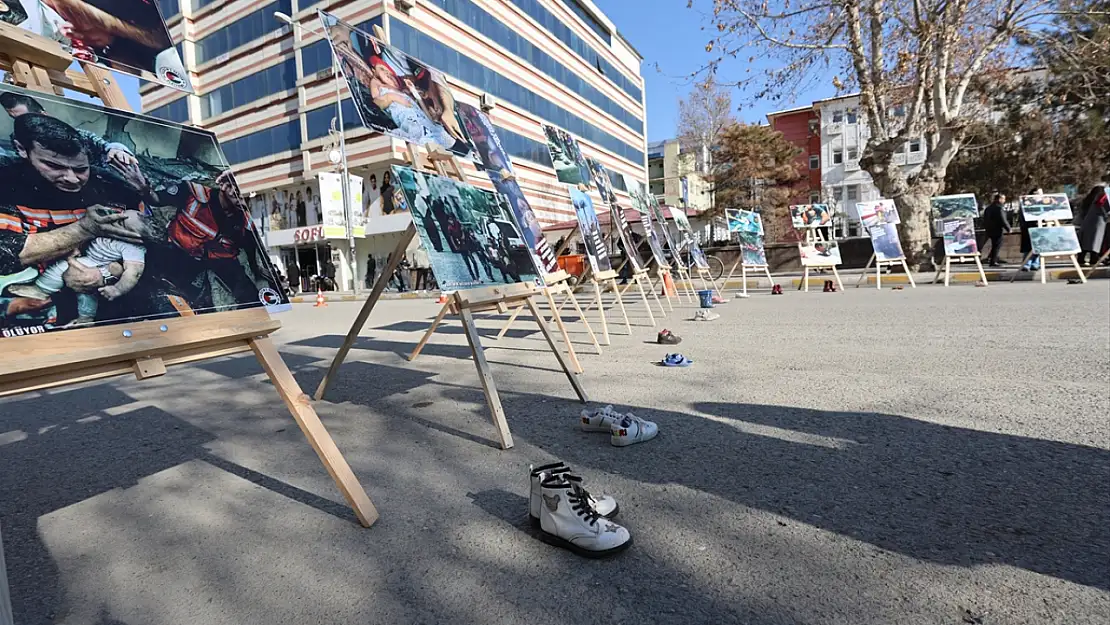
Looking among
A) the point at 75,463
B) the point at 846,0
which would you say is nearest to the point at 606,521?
the point at 75,463

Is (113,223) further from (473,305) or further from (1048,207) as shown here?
(1048,207)

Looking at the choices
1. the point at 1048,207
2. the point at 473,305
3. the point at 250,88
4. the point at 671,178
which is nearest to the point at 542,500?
the point at 473,305

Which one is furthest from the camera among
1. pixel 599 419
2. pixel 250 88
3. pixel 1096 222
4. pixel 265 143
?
pixel 250 88

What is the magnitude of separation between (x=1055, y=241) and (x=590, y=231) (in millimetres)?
8561

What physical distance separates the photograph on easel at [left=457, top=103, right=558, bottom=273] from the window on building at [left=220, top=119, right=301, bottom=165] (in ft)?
88.9

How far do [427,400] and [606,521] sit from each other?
2.18 m

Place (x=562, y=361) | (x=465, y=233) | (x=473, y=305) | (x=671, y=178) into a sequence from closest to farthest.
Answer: (x=473, y=305)
(x=465, y=233)
(x=562, y=361)
(x=671, y=178)

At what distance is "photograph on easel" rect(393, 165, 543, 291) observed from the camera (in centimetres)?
279

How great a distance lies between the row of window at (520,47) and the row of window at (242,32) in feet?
28.8

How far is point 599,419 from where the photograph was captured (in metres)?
2.67

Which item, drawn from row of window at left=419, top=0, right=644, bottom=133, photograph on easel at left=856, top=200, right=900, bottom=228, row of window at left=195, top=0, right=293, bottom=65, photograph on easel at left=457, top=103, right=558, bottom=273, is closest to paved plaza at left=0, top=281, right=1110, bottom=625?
photograph on easel at left=457, top=103, right=558, bottom=273

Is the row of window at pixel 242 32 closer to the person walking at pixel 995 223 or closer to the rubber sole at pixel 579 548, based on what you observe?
the person walking at pixel 995 223

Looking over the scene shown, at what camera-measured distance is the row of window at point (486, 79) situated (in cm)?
2431

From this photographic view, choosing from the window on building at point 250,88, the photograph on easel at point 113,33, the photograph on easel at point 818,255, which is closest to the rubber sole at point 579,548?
the photograph on easel at point 113,33
